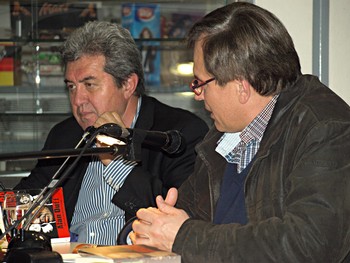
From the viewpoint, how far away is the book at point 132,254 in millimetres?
1741

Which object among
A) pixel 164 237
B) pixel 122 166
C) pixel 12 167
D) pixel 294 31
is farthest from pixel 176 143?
pixel 12 167

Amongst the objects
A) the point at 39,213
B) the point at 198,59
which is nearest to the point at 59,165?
the point at 39,213

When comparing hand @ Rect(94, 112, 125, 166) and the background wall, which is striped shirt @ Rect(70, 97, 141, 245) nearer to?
hand @ Rect(94, 112, 125, 166)

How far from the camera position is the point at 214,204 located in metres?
2.48

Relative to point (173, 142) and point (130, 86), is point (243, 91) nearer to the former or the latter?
point (173, 142)

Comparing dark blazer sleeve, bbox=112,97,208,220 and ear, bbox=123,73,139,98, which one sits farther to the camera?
ear, bbox=123,73,139,98

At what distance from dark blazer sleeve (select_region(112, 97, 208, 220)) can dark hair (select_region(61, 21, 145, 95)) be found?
0.19 meters

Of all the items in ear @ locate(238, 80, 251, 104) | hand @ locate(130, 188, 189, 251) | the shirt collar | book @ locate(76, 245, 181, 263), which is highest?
ear @ locate(238, 80, 251, 104)

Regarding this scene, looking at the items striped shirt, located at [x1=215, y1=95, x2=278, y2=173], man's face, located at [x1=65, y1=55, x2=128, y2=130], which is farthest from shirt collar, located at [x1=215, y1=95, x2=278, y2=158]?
man's face, located at [x1=65, y1=55, x2=128, y2=130]

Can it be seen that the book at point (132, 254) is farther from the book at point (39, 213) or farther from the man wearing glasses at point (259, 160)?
the book at point (39, 213)

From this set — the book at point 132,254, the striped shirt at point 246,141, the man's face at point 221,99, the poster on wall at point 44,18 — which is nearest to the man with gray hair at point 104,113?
the striped shirt at point 246,141

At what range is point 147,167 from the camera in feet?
10.5

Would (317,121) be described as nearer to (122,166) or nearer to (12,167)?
(122,166)

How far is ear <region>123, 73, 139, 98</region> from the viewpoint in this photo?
3320 millimetres
